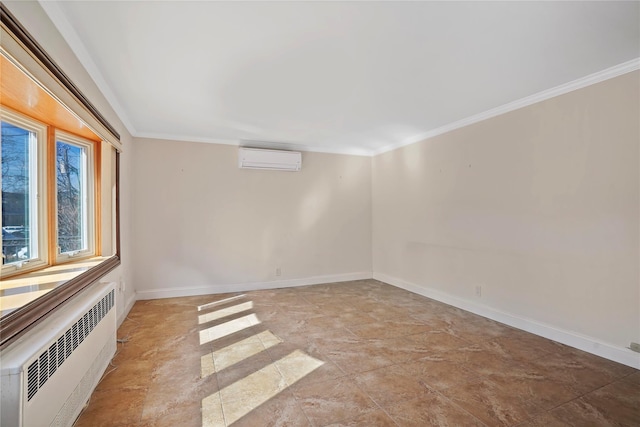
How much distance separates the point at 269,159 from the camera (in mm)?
4617

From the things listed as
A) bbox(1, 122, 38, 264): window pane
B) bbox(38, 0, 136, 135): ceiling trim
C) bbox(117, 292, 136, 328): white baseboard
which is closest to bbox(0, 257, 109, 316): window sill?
bbox(1, 122, 38, 264): window pane

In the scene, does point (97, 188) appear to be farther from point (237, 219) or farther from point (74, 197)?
point (237, 219)

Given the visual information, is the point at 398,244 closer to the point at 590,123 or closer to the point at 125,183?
the point at 590,123

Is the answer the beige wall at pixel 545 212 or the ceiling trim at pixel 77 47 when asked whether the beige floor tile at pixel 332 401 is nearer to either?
the beige wall at pixel 545 212

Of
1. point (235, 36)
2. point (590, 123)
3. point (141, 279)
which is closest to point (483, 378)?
point (590, 123)

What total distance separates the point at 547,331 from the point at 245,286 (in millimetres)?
3774

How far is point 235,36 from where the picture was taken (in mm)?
1933

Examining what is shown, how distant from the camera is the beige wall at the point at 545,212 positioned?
2391 mm

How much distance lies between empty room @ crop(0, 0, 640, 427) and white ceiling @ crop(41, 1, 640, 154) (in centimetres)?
2

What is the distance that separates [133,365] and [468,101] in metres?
3.89

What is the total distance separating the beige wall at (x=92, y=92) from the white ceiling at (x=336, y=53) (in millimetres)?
91

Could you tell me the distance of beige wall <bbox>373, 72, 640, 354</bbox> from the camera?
2391mm

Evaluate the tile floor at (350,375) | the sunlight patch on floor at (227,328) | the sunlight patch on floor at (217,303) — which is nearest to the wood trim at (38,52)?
the tile floor at (350,375)

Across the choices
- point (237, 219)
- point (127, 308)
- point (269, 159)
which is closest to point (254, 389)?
point (127, 308)
